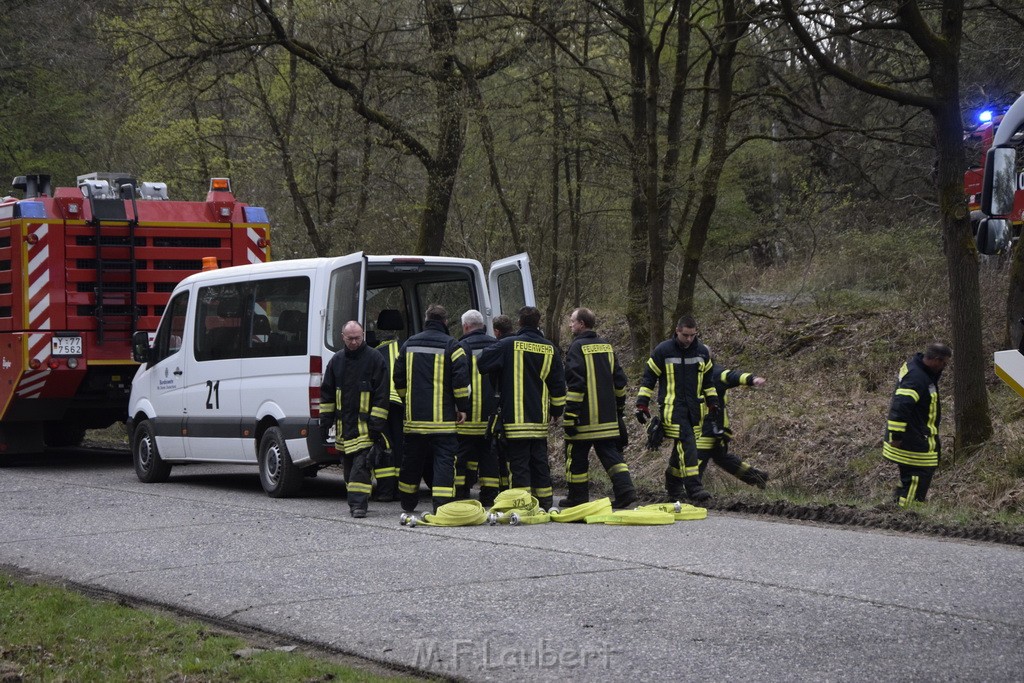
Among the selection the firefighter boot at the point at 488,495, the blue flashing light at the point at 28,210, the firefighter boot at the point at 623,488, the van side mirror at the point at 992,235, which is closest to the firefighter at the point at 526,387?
the firefighter boot at the point at 488,495

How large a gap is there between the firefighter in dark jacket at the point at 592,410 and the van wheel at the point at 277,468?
2806 millimetres

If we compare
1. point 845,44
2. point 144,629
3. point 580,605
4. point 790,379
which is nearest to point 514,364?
point 580,605

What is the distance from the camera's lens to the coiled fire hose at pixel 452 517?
994 centimetres

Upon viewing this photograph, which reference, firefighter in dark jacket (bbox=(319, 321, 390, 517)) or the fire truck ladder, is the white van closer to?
firefighter in dark jacket (bbox=(319, 321, 390, 517))

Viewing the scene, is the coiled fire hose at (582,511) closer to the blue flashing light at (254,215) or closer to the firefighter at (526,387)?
the firefighter at (526,387)

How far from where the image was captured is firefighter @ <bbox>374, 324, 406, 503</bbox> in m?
11.0

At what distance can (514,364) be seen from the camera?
10492mm

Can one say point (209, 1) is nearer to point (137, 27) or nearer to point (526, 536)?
point (137, 27)

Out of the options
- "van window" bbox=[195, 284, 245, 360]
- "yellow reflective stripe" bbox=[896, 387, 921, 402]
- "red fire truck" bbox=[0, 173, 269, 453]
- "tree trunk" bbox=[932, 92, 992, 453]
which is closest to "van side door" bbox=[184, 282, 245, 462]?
"van window" bbox=[195, 284, 245, 360]

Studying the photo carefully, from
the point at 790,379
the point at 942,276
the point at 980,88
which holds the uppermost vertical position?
the point at 980,88

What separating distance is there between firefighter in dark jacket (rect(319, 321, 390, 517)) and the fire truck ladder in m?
5.55

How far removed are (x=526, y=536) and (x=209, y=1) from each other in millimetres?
11459

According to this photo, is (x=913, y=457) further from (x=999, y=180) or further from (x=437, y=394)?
(x=437, y=394)

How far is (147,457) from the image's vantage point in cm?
1408
